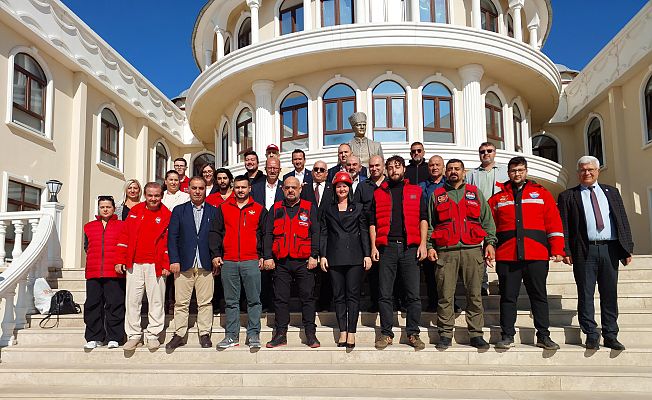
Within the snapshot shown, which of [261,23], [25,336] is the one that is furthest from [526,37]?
[25,336]

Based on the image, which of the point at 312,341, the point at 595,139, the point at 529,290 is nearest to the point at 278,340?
the point at 312,341

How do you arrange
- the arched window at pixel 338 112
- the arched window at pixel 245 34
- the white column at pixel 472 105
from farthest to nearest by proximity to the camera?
the arched window at pixel 245 34 → the arched window at pixel 338 112 → the white column at pixel 472 105

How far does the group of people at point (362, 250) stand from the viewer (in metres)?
5.47

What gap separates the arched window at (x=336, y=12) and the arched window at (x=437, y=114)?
9.50 ft

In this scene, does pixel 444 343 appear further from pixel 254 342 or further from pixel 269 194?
pixel 269 194

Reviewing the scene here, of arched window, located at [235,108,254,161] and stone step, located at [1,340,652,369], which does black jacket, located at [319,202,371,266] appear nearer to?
stone step, located at [1,340,652,369]

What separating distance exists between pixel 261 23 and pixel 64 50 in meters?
5.56

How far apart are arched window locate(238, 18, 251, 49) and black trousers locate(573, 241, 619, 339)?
13163 mm

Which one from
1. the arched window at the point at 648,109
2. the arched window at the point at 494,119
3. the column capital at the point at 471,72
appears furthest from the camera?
the arched window at the point at 648,109

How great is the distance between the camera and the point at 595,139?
18.3 metres

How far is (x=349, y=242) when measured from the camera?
5680mm

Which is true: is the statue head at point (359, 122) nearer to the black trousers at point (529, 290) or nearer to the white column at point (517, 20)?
the black trousers at point (529, 290)

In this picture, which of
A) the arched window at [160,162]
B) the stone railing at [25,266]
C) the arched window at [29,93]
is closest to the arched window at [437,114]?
the stone railing at [25,266]

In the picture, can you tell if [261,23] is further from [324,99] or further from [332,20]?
[324,99]
